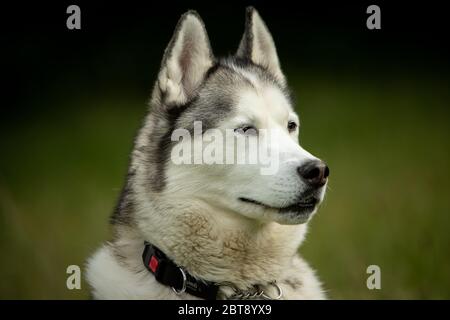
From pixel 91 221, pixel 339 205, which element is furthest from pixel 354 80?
pixel 91 221

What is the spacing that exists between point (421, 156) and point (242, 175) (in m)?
6.41

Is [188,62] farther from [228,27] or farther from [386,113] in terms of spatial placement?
[386,113]

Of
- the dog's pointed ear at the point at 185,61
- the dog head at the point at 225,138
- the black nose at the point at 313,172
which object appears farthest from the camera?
the dog's pointed ear at the point at 185,61

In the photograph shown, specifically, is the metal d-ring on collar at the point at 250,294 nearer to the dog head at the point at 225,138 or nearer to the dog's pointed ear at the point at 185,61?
the dog head at the point at 225,138

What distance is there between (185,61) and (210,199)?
816mm

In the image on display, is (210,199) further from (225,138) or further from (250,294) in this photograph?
(250,294)

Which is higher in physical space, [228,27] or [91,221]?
[228,27]

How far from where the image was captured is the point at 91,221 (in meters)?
7.68

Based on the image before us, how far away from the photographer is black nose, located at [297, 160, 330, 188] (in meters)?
3.27

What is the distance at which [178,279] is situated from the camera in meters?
3.46

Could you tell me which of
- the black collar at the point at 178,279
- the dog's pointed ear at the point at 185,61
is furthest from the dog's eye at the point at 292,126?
the black collar at the point at 178,279

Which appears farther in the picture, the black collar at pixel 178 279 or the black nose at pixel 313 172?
the black collar at pixel 178 279

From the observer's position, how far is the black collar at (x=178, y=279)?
346cm

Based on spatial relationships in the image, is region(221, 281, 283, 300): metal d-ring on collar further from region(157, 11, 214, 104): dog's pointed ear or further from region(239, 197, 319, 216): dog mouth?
region(157, 11, 214, 104): dog's pointed ear
